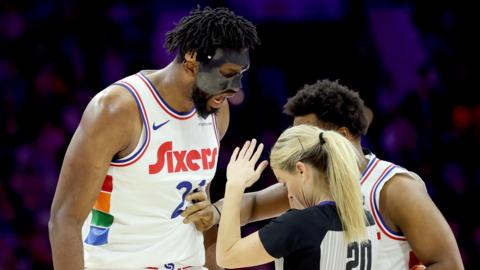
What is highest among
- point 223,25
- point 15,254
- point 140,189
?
point 223,25

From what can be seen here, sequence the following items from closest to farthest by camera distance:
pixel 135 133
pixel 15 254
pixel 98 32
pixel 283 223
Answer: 1. pixel 283 223
2. pixel 135 133
3. pixel 15 254
4. pixel 98 32

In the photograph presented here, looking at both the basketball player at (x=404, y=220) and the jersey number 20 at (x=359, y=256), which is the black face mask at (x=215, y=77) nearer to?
the basketball player at (x=404, y=220)

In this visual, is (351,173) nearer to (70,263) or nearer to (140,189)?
(140,189)

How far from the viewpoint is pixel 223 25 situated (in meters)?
2.67

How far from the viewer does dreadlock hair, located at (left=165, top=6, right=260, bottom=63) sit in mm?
2648

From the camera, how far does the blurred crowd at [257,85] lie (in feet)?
18.0

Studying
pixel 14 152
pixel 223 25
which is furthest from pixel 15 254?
pixel 223 25

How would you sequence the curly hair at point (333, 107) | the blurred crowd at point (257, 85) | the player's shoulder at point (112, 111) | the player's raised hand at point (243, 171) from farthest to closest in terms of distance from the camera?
the blurred crowd at point (257, 85) → the curly hair at point (333, 107) → the player's raised hand at point (243, 171) → the player's shoulder at point (112, 111)

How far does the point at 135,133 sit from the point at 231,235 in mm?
490

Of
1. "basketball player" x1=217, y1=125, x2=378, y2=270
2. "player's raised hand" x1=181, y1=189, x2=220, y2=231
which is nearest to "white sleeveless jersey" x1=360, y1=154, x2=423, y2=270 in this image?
"basketball player" x1=217, y1=125, x2=378, y2=270

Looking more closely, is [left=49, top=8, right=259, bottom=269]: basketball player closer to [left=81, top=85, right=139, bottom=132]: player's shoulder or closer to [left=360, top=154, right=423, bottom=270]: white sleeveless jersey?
[left=81, top=85, right=139, bottom=132]: player's shoulder

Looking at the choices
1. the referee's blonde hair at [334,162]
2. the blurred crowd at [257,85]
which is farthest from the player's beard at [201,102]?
the blurred crowd at [257,85]

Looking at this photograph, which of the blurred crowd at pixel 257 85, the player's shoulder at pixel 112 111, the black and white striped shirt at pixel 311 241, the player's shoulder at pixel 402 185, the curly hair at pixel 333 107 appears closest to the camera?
the black and white striped shirt at pixel 311 241

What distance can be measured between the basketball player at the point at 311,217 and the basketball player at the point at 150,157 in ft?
0.87
